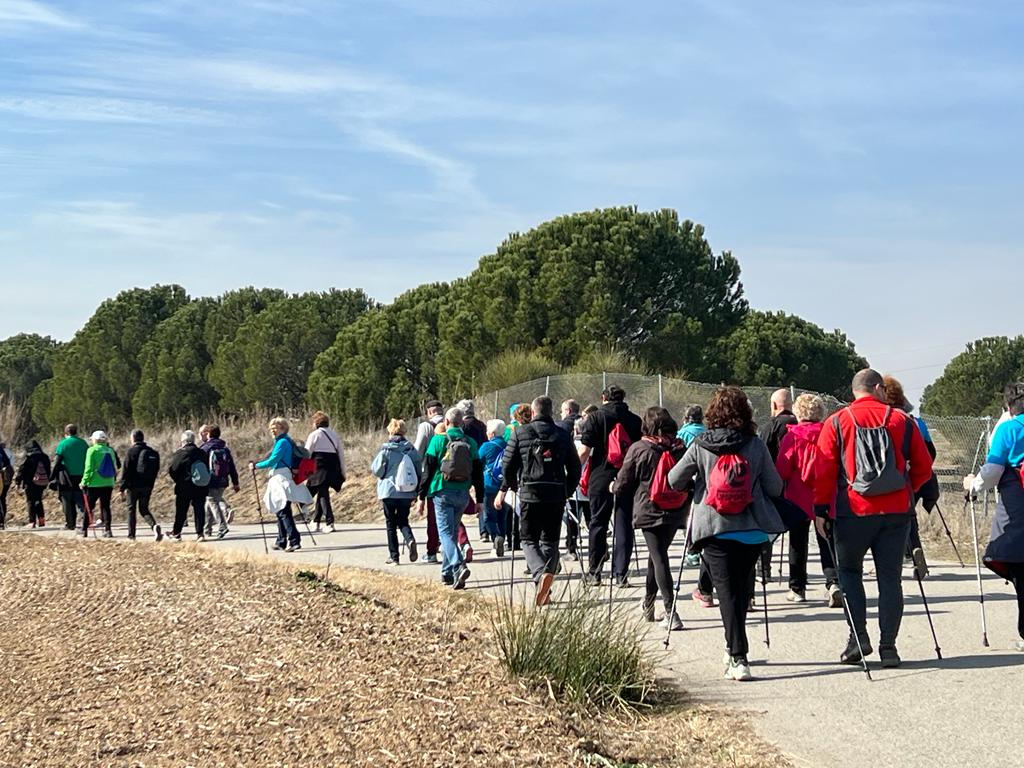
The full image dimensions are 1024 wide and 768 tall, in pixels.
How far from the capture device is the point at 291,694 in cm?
761

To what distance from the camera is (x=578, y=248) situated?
41.8m

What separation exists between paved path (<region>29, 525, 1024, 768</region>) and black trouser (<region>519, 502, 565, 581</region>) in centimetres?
79

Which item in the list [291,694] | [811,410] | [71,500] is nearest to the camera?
[291,694]

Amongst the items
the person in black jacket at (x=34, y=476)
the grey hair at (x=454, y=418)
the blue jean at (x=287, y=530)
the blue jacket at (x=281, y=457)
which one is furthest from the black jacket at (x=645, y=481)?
the person in black jacket at (x=34, y=476)

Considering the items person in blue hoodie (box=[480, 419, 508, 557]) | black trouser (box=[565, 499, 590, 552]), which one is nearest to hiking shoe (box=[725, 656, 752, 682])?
person in blue hoodie (box=[480, 419, 508, 557])

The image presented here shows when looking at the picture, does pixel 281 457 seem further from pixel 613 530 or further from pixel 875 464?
pixel 875 464

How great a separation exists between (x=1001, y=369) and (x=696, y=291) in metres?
38.1

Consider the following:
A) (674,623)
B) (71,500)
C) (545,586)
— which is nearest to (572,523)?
(545,586)

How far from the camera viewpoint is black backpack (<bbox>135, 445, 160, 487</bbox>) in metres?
20.1

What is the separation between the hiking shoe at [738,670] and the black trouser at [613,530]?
3.45 metres

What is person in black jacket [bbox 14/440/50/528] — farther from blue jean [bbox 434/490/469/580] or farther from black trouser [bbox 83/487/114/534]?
blue jean [bbox 434/490/469/580]

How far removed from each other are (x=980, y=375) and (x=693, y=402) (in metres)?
54.0

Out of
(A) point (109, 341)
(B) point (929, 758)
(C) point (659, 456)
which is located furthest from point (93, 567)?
(A) point (109, 341)

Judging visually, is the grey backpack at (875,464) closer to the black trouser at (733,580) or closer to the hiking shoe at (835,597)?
the black trouser at (733,580)
